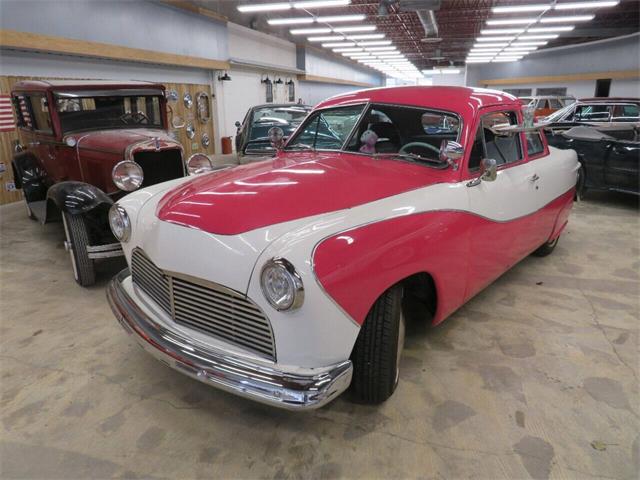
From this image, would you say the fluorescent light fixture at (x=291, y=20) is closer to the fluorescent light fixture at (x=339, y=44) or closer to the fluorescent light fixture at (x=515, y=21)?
the fluorescent light fixture at (x=339, y=44)

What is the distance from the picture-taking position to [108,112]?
4863 millimetres

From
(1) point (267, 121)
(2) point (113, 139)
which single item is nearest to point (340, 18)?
(1) point (267, 121)

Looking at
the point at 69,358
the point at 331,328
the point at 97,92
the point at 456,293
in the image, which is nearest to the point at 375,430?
the point at 331,328

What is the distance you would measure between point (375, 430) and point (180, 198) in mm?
1514

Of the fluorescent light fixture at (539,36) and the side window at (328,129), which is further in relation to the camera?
the fluorescent light fixture at (539,36)

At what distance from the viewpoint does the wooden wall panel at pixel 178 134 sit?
6883mm

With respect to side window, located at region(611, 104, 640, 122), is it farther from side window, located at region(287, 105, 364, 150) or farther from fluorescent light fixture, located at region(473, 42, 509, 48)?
fluorescent light fixture, located at region(473, 42, 509, 48)

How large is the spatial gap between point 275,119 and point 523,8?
7277mm

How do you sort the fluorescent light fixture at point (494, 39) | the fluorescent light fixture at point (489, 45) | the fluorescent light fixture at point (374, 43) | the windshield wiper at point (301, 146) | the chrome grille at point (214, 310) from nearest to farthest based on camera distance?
the chrome grille at point (214, 310) → the windshield wiper at point (301, 146) → the fluorescent light fixture at point (494, 39) → the fluorescent light fixture at point (374, 43) → the fluorescent light fixture at point (489, 45)

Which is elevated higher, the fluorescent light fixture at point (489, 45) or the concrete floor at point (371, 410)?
the fluorescent light fixture at point (489, 45)

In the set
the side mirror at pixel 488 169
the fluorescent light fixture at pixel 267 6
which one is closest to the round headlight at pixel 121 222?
the side mirror at pixel 488 169

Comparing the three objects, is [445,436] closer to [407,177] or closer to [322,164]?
[407,177]

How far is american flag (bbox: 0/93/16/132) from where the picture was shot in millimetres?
6804

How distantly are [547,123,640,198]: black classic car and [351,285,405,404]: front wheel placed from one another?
4.97 m
